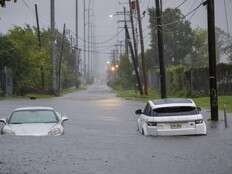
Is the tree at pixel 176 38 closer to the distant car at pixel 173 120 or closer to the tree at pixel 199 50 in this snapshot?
the tree at pixel 199 50

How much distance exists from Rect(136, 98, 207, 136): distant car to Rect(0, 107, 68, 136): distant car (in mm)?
3067

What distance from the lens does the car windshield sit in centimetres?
2433

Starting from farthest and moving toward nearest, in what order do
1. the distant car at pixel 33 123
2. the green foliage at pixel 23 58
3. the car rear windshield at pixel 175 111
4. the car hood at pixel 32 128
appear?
1. the green foliage at pixel 23 58
2. the car rear windshield at pixel 175 111
3. the distant car at pixel 33 123
4. the car hood at pixel 32 128

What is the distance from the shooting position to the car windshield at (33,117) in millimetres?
24328

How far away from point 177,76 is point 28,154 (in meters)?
56.2

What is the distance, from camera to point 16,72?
84000 mm

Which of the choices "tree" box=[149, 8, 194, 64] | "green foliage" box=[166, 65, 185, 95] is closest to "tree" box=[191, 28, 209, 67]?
"tree" box=[149, 8, 194, 64]

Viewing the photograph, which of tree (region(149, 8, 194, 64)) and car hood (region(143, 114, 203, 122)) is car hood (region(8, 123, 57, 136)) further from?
tree (region(149, 8, 194, 64))

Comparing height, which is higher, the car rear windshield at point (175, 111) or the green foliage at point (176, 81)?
the green foliage at point (176, 81)

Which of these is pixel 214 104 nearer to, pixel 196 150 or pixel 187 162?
pixel 196 150

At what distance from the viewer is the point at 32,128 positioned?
76.3ft

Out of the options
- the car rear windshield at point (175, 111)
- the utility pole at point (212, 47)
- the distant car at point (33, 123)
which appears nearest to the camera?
the distant car at point (33, 123)

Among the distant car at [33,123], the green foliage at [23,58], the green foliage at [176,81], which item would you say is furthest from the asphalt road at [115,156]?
the green foliage at [23,58]

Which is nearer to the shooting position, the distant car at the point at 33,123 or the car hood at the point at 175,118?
the distant car at the point at 33,123
